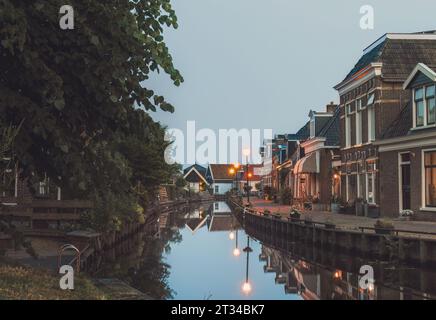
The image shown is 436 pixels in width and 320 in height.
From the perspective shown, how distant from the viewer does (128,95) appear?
33.8 ft

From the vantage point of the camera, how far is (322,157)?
43.0 meters

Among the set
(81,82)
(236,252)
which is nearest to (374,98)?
(236,252)

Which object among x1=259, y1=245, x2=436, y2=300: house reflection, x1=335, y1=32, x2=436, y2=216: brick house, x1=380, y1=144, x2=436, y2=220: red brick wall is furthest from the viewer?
x1=335, y1=32, x2=436, y2=216: brick house

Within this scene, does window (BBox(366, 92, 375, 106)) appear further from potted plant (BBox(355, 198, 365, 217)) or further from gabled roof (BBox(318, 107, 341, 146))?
gabled roof (BBox(318, 107, 341, 146))

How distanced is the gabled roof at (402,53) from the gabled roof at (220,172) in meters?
101

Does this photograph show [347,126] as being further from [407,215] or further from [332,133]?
[407,215]

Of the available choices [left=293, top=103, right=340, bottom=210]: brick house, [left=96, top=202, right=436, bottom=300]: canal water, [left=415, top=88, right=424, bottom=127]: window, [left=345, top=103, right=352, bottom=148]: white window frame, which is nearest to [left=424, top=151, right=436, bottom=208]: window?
[left=415, top=88, right=424, bottom=127]: window

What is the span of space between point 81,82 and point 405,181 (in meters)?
21.4

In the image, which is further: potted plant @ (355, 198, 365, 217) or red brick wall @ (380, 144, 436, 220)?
potted plant @ (355, 198, 365, 217)

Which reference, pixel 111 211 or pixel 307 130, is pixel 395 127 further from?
pixel 307 130

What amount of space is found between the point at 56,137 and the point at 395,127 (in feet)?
74.3

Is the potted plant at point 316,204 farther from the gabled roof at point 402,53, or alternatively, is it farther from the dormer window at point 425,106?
the dormer window at point 425,106

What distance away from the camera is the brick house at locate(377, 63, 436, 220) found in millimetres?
25000

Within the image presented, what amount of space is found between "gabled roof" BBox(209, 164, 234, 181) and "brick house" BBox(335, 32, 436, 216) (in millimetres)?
97838
